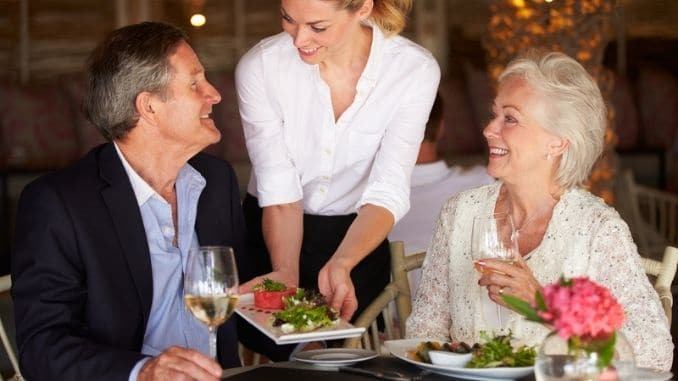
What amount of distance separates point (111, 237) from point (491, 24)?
5597mm

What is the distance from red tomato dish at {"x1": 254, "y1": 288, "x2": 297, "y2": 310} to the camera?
7.87 feet

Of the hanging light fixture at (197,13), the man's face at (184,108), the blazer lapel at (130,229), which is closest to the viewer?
the blazer lapel at (130,229)

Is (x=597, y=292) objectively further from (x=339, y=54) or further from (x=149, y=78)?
(x=339, y=54)

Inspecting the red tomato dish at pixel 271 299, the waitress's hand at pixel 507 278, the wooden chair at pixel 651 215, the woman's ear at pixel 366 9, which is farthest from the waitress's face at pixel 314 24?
the wooden chair at pixel 651 215

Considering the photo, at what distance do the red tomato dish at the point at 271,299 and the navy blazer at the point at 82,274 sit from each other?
0.26m

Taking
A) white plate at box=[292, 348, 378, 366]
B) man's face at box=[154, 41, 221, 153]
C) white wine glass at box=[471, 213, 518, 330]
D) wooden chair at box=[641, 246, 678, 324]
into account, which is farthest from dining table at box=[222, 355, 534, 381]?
wooden chair at box=[641, 246, 678, 324]

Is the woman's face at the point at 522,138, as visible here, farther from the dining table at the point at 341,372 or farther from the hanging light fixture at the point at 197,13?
the hanging light fixture at the point at 197,13

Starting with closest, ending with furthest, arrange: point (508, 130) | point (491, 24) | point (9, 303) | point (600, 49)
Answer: point (508, 130)
point (9, 303)
point (600, 49)
point (491, 24)

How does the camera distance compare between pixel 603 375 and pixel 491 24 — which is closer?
pixel 603 375

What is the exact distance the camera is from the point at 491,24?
775cm

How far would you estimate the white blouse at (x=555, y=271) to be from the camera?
2.45 meters

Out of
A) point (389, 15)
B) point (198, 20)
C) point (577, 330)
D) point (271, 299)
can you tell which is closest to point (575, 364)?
point (577, 330)

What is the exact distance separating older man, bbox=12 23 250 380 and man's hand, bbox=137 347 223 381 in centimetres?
8

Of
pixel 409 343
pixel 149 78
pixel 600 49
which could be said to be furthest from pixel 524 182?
pixel 600 49
